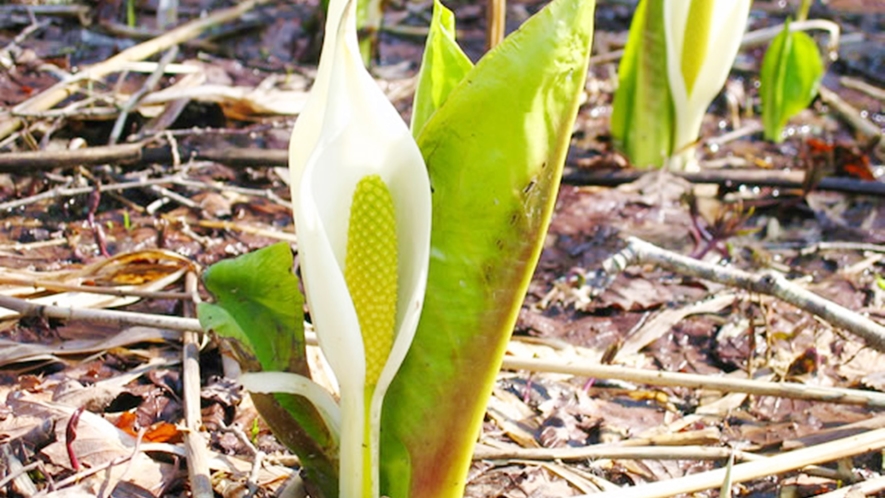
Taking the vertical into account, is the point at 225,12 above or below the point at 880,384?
above

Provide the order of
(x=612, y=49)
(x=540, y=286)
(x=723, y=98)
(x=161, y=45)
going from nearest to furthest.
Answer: (x=540, y=286), (x=161, y=45), (x=723, y=98), (x=612, y=49)

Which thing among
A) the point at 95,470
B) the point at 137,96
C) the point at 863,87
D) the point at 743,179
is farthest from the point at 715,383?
the point at 863,87

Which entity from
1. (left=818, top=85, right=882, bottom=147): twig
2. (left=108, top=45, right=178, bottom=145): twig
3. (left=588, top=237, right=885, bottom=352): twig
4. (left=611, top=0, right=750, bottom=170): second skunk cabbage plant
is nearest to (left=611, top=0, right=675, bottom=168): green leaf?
(left=611, top=0, right=750, bottom=170): second skunk cabbage plant

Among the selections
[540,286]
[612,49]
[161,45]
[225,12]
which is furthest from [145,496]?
[612,49]

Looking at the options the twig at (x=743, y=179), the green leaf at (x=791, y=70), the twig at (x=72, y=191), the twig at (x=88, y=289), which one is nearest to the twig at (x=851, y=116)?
the green leaf at (x=791, y=70)

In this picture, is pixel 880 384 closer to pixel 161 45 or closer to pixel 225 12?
pixel 161 45

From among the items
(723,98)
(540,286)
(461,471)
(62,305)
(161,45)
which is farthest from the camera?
(723,98)

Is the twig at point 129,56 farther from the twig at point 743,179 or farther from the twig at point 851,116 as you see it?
the twig at point 851,116
